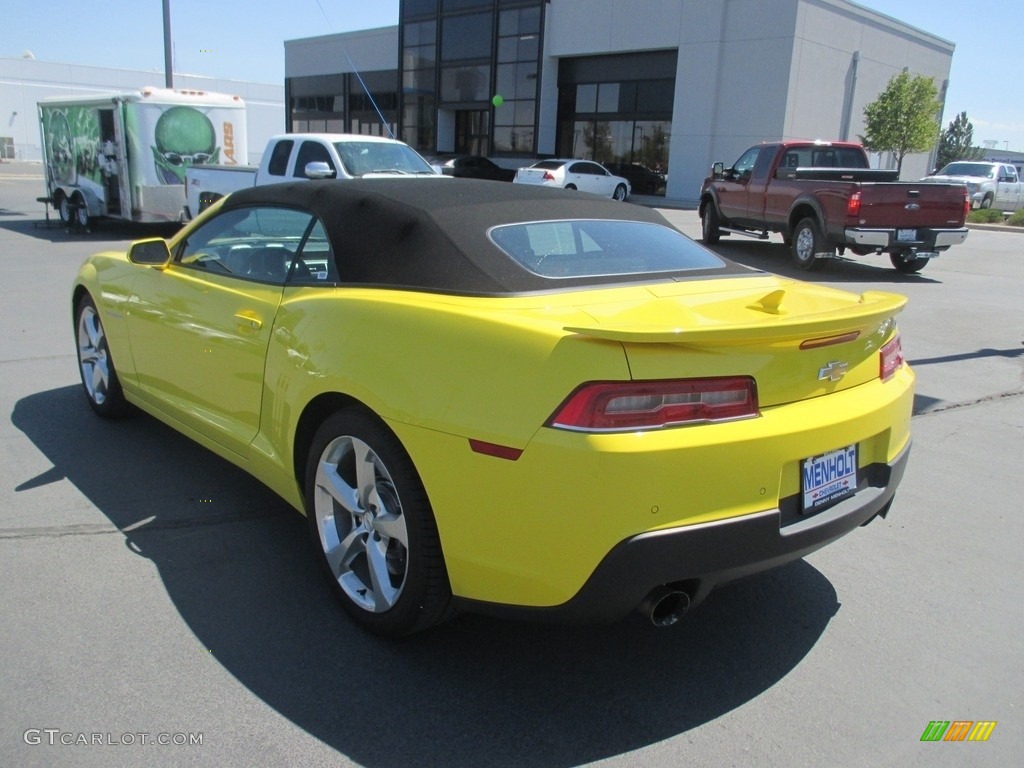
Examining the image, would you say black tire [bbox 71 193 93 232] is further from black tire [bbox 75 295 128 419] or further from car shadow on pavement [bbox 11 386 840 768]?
car shadow on pavement [bbox 11 386 840 768]

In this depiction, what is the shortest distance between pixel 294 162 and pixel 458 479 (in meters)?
11.7

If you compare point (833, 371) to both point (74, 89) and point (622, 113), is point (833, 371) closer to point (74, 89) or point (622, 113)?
point (622, 113)

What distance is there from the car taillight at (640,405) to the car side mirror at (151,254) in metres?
2.89

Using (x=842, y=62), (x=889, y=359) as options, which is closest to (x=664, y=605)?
(x=889, y=359)

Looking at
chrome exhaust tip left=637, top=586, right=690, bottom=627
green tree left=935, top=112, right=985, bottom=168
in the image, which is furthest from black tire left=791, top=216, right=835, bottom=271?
green tree left=935, top=112, right=985, bottom=168

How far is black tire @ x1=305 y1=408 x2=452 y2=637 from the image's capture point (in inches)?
110

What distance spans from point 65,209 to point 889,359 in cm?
1817

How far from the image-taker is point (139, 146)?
51.2ft

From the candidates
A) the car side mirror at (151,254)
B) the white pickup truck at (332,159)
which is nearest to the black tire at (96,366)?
the car side mirror at (151,254)

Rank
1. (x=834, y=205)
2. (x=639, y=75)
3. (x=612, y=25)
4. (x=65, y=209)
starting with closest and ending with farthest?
(x=834, y=205) → (x=65, y=209) → (x=612, y=25) → (x=639, y=75)

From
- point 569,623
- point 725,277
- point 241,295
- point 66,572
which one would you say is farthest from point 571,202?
point 66,572

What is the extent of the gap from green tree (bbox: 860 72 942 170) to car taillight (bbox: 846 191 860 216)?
64.7 feet

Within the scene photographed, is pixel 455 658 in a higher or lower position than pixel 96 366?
lower

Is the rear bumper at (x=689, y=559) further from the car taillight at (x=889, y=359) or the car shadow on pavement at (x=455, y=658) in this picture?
the car taillight at (x=889, y=359)
